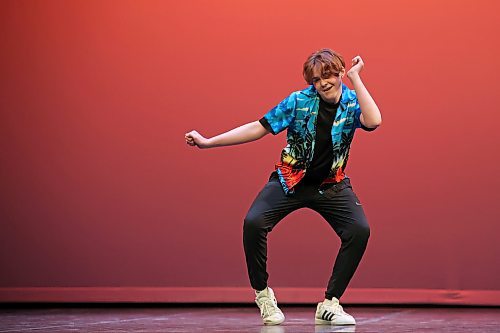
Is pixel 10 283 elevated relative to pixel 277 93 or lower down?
lower down

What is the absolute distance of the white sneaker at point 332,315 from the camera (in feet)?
11.0

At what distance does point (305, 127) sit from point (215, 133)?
1244 mm

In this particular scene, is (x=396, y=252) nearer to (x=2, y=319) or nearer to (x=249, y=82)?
(x=249, y=82)

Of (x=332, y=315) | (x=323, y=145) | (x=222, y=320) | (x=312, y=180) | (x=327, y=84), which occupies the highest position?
(x=327, y=84)

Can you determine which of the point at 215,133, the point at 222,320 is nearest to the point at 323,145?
the point at 222,320

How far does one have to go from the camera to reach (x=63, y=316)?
12.9 ft

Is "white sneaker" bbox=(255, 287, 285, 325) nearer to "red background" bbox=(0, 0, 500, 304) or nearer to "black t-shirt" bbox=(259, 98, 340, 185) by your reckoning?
"black t-shirt" bbox=(259, 98, 340, 185)

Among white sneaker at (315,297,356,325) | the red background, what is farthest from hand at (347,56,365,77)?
the red background

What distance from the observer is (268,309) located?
133 inches

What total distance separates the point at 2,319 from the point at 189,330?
3.33 feet

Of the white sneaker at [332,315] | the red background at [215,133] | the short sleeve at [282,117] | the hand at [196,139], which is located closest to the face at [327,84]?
the short sleeve at [282,117]

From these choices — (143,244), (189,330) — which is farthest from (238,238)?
(189,330)

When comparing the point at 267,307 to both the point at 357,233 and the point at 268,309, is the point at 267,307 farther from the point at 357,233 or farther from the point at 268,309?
the point at 357,233

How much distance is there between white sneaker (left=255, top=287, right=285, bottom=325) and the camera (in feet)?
11.0
